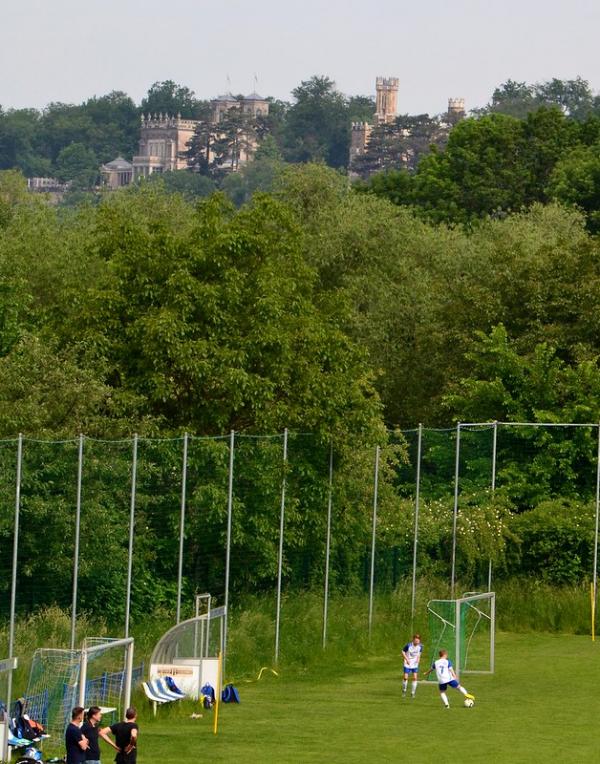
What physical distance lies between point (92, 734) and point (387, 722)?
6.53 meters

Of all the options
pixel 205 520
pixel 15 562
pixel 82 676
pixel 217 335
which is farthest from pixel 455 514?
pixel 82 676

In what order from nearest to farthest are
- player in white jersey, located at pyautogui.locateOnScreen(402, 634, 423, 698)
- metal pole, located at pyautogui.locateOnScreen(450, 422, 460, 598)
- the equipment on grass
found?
the equipment on grass
player in white jersey, located at pyautogui.locateOnScreen(402, 634, 423, 698)
metal pole, located at pyautogui.locateOnScreen(450, 422, 460, 598)

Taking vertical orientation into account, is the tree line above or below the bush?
above

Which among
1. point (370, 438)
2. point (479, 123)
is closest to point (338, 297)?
point (370, 438)

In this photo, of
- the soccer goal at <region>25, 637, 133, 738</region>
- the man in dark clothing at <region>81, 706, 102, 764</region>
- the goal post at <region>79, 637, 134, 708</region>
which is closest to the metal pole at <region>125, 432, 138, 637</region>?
the goal post at <region>79, 637, 134, 708</region>

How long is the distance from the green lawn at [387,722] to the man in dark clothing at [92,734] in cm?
165

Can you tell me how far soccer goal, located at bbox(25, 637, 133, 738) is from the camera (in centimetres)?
2253

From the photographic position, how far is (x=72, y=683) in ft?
74.4

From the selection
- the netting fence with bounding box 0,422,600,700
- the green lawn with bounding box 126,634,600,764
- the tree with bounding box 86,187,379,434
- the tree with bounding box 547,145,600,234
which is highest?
the tree with bounding box 547,145,600,234

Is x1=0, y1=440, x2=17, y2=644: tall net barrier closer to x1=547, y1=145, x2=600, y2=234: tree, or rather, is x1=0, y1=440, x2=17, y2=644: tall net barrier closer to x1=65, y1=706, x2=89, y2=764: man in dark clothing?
x1=65, y1=706, x2=89, y2=764: man in dark clothing

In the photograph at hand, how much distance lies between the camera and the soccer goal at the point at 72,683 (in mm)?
22531

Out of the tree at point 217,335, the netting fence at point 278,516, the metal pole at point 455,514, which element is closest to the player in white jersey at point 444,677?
the netting fence at point 278,516

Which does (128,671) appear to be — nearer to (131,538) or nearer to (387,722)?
(131,538)

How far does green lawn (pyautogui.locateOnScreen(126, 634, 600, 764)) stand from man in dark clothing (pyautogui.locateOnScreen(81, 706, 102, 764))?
1653 millimetres
